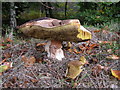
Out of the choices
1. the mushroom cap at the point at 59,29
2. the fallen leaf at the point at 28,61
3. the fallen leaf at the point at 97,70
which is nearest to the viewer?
the mushroom cap at the point at 59,29

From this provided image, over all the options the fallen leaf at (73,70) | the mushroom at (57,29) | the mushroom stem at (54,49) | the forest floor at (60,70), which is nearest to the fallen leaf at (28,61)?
the forest floor at (60,70)

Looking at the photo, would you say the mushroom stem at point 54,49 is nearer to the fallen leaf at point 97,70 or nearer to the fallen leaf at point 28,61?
the fallen leaf at point 28,61

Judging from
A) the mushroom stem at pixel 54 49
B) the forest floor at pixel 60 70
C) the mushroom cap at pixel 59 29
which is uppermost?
the mushroom cap at pixel 59 29

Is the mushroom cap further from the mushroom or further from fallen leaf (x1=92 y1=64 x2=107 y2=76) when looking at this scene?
fallen leaf (x1=92 y1=64 x2=107 y2=76)

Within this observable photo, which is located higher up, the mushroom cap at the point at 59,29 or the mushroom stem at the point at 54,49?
the mushroom cap at the point at 59,29

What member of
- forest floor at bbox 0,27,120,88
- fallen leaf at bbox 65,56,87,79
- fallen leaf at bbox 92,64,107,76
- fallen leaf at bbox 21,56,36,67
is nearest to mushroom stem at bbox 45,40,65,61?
forest floor at bbox 0,27,120,88

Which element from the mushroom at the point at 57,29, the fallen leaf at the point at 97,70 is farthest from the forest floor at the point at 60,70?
the mushroom at the point at 57,29

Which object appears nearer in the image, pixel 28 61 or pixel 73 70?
pixel 73 70

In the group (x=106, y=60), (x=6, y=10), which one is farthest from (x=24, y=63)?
(x=6, y=10)

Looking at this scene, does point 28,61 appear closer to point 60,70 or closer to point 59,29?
point 60,70

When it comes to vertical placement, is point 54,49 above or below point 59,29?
below

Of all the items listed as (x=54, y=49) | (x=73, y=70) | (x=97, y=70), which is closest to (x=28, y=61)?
(x=54, y=49)

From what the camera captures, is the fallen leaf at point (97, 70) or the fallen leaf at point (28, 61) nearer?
the fallen leaf at point (97, 70)

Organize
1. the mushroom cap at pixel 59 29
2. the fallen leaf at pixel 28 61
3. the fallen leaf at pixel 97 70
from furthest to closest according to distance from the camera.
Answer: the fallen leaf at pixel 28 61
the fallen leaf at pixel 97 70
the mushroom cap at pixel 59 29
